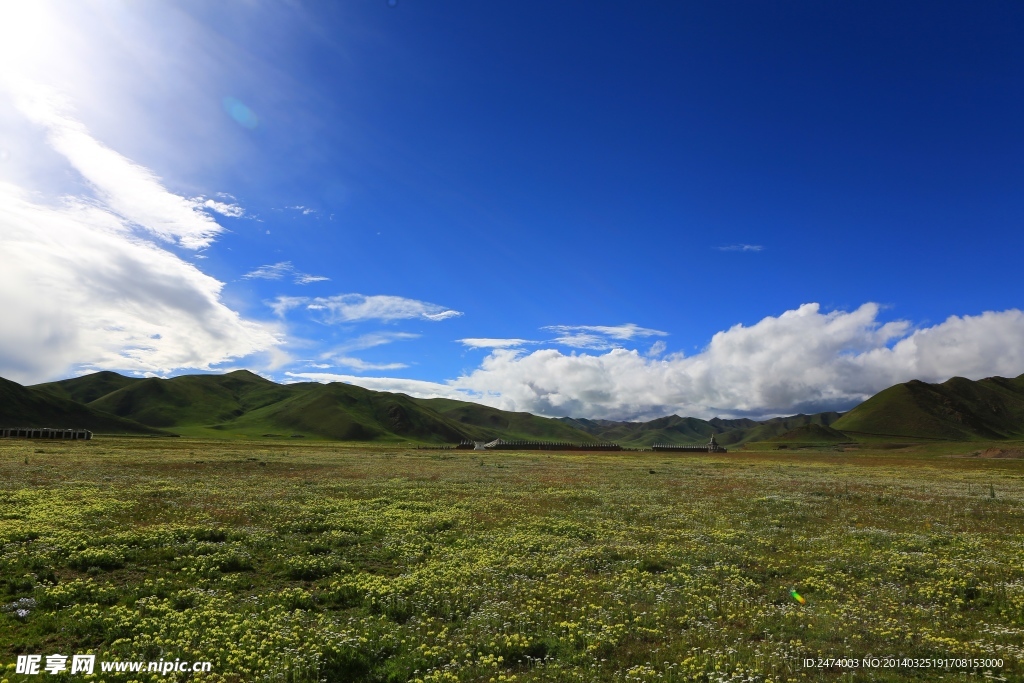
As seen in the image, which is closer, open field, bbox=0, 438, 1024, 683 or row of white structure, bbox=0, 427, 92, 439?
open field, bbox=0, 438, 1024, 683

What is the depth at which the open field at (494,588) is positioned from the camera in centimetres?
1423

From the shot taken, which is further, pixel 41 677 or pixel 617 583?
pixel 617 583

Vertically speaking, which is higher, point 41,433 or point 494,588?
point 494,588

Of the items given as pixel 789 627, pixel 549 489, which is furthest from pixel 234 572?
Result: pixel 549 489

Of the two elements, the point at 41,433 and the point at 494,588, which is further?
the point at 41,433

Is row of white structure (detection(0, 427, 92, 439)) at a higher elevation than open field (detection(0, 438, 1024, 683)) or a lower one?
lower

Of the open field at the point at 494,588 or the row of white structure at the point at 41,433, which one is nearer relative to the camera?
the open field at the point at 494,588

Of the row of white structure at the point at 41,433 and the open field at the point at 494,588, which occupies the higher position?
the open field at the point at 494,588

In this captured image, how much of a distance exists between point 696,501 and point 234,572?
37616mm

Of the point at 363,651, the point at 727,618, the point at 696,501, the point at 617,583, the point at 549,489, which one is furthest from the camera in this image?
the point at 549,489

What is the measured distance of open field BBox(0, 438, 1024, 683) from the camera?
46.7ft

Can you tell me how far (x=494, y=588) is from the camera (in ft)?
66.3

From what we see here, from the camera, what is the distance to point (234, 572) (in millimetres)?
21500

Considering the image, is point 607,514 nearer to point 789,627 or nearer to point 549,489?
point 549,489
